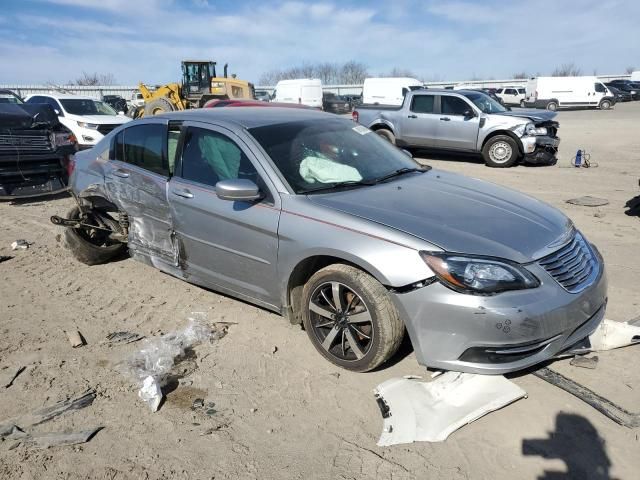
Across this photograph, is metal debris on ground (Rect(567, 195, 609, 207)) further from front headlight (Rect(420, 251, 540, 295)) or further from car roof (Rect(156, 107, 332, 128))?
front headlight (Rect(420, 251, 540, 295))

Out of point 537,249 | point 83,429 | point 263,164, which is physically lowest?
point 83,429

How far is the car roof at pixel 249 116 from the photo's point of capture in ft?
13.2

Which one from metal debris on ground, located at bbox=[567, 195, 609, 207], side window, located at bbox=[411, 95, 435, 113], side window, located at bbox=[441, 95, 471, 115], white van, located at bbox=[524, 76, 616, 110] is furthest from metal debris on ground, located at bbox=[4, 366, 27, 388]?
white van, located at bbox=[524, 76, 616, 110]

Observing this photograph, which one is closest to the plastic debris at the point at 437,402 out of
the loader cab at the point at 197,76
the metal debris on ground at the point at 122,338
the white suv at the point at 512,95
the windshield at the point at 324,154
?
the windshield at the point at 324,154

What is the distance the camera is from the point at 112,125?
13.1 meters

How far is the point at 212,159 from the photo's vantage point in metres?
3.98

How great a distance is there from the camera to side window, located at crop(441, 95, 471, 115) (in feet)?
40.8

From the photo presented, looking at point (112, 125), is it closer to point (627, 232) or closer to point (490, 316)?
point (627, 232)

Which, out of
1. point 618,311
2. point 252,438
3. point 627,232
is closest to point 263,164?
point 252,438

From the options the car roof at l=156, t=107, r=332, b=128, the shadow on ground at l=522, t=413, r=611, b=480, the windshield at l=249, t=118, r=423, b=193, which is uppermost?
the car roof at l=156, t=107, r=332, b=128

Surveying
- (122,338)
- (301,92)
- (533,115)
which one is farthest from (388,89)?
(122,338)

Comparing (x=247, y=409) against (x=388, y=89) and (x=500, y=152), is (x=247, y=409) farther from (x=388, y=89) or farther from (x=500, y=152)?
(x=388, y=89)

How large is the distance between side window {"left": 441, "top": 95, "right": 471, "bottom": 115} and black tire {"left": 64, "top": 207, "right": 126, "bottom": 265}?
31.0 ft

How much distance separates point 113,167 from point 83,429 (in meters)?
2.74
